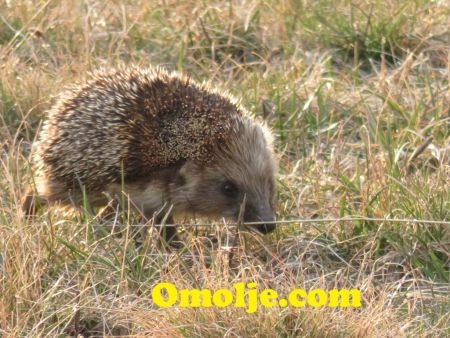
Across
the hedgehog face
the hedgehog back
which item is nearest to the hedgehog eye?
the hedgehog face

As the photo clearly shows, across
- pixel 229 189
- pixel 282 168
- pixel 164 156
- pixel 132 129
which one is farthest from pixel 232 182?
→ pixel 282 168

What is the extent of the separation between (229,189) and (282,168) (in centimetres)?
91

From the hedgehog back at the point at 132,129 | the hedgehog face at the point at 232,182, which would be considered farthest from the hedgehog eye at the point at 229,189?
the hedgehog back at the point at 132,129

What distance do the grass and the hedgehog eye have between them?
21cm

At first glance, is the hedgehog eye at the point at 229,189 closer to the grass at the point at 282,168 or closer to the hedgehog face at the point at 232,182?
the hedgehog face at the point at 232,182

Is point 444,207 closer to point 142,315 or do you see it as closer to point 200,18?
point 142,315

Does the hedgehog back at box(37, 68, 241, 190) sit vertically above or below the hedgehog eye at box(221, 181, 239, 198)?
above

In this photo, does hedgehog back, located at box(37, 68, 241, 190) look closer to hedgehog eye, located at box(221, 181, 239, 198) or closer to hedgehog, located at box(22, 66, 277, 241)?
hedgehog, located at box(22, 66, 277, 241)

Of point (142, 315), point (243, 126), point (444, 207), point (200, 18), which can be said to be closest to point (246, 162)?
point (243, 126)

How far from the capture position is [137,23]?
822 cm

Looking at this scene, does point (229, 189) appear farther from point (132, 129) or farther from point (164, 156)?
point (132, 129)

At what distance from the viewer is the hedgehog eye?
18.8 feet

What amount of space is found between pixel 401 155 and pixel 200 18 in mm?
2172

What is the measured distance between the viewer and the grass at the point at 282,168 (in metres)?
4.65
